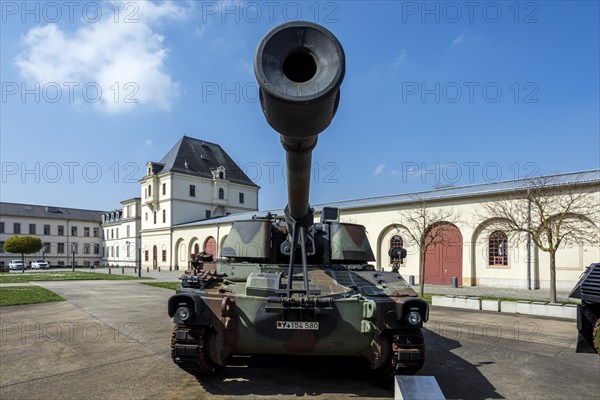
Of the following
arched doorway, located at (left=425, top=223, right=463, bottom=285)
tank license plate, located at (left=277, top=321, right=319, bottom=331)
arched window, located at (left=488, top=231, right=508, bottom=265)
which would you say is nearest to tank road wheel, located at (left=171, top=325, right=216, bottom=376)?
tank license plate, located at (left=277, top=321, right=319, bottom=331)

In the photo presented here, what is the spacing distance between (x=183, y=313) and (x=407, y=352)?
2.66 m

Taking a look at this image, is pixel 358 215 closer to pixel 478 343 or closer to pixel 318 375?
pixel 478 343

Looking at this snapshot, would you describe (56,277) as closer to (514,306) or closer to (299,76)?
(514,306)

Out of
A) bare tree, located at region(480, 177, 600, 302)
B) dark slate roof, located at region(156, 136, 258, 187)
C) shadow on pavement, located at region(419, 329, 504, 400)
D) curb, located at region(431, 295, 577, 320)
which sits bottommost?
curb, located at region(431, 295, 577, 320)

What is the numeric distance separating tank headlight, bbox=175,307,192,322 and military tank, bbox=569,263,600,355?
158 inches

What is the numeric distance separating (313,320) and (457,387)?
84.4 inches

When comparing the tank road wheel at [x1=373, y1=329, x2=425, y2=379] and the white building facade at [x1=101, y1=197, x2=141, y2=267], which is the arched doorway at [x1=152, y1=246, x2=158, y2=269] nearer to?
the white building facade at [x1=101, y1=197, x2=141, y2=267]

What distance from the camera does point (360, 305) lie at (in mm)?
5254

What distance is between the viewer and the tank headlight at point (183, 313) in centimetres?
514

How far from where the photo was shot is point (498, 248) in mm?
22625

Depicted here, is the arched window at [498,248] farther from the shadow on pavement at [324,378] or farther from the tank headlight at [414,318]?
the tank headlight at [414,318]

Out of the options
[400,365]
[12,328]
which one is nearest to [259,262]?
[400,365]

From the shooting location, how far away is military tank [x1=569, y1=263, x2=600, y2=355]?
3965 mm

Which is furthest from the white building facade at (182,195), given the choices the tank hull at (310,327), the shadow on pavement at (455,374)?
the tank hull at (310,327)
